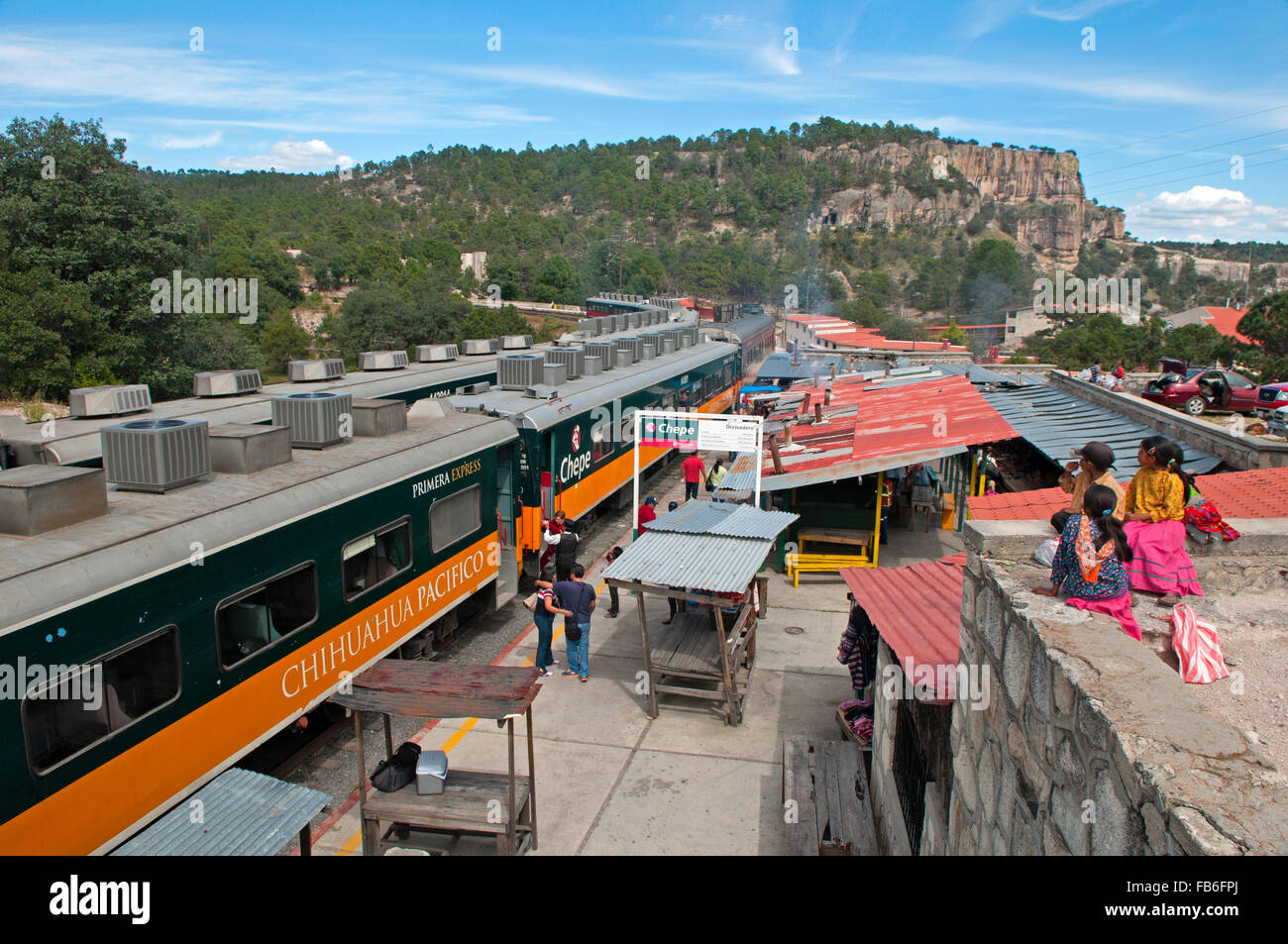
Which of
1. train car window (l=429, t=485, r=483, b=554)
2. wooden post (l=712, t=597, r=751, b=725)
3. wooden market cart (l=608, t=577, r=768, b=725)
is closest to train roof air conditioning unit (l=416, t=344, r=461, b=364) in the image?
train car window (l=429, t=485, r=483, b=554)

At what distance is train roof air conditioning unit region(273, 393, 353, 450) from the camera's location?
29.7ft

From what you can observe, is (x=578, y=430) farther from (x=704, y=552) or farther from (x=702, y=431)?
(x=704, y=552)

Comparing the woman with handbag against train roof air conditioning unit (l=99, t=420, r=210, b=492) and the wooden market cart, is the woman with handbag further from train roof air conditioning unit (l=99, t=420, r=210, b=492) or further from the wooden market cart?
train roof air conditioning unit (l=99, t=420, r=210, b=492)

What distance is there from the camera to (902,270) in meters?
124

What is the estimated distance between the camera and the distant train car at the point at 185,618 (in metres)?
5.25

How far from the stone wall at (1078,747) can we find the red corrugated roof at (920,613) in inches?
17.4

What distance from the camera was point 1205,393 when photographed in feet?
62.8

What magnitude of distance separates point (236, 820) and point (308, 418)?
490cm

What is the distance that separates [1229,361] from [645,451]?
3067cm

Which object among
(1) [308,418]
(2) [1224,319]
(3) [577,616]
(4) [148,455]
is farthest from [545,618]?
(2) [1224,319]

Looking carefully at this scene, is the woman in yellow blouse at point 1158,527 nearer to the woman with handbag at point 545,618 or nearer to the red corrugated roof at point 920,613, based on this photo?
the red corrugated roof at point 920,613

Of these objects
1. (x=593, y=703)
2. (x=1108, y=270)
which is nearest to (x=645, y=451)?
(x=593, y=703)

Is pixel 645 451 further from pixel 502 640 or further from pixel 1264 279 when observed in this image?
pixel 1264 279

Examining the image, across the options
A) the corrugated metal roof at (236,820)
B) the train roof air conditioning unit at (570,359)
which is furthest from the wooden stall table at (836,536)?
the corrugated metal roof at (236,820)
